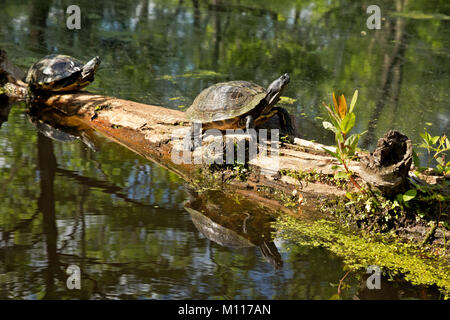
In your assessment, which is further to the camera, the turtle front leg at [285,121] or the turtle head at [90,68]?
the turtle head at [90,68]

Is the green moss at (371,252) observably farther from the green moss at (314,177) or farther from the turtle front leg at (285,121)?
the turtle front leg at (285,121)

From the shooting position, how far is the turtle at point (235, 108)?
197 inches

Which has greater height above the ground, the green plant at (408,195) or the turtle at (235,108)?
the turtle at (235,108)

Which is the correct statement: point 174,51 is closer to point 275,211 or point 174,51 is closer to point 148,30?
point 148,30

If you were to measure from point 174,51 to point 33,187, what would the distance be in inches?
284

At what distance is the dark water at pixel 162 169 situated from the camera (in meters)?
3.19

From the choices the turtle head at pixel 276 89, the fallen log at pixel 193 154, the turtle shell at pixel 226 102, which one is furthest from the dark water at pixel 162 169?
the turtle head at pixel 276 89

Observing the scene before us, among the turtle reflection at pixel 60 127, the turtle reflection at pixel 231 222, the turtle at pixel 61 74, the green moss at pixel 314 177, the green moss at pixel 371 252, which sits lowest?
the green moss at pixel 371 252

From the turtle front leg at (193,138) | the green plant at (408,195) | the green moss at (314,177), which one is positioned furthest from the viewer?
the turtle front leg at (193,138)

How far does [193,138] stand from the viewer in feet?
17.3

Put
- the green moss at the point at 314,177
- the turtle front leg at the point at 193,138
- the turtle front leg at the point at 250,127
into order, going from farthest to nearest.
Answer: the turtle front leg at the point at 193,138, the turtle front leg at the point at 250,127, the green moss at the point at 314,177

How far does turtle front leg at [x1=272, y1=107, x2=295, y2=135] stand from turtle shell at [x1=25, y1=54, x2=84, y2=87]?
3.37 meters

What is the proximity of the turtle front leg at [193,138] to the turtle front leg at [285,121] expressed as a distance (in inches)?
37.4

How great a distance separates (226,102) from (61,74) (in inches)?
121
